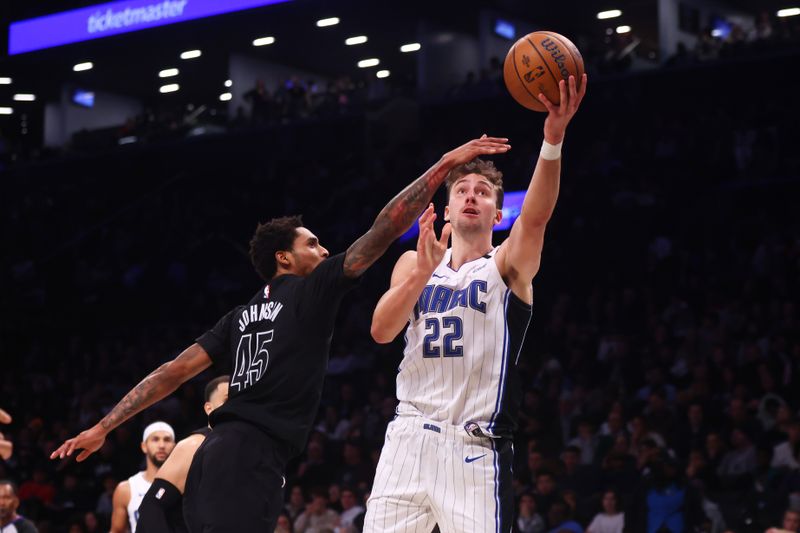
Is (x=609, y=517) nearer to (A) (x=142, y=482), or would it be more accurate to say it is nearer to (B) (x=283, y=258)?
(A) (x=142, y=482)

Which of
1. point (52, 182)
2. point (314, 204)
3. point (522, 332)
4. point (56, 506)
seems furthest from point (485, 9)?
point (522, 332)

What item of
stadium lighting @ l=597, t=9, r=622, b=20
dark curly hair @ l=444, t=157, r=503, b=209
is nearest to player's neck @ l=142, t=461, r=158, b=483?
dark curly hair @ l=444, t=157, r=503, b=209

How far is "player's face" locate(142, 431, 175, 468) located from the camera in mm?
8234

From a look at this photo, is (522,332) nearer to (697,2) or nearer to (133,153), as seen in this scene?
(697,2)

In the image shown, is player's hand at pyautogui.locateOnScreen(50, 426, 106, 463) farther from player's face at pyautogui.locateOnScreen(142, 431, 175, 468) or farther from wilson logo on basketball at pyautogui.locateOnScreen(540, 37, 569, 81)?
player's face at pyautogui.locateOnScreen(142, 431, 175, 468)

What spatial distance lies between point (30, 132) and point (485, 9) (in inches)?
589

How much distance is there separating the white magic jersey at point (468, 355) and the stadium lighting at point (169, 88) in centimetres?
2617

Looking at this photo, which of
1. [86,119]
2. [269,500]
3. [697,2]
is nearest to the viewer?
[269,500]

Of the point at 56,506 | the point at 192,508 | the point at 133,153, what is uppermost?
the point at 133,153

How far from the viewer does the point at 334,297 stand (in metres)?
4.87

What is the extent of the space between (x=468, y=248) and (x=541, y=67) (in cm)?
91

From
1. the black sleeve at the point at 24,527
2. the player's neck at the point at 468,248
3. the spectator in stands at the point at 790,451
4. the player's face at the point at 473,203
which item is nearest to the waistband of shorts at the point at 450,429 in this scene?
the player's neck at the point at 468,248

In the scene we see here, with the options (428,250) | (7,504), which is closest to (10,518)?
(7,504)

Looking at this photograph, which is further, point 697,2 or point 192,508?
point 697,2
